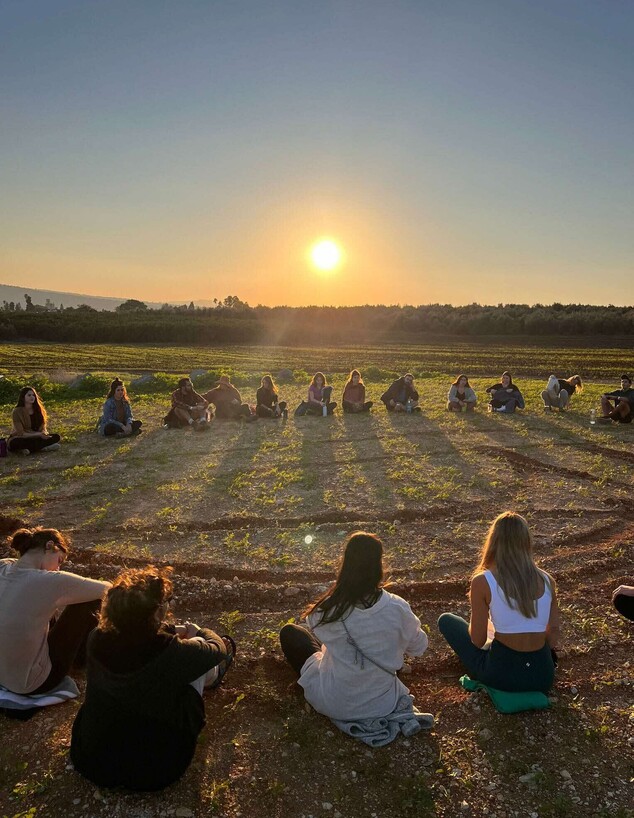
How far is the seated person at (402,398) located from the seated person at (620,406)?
16.5 ft

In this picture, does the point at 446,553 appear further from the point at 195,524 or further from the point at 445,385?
the point at 445,385

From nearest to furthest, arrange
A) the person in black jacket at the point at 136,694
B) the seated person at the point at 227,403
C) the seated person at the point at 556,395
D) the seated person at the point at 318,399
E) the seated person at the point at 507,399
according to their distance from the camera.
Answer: the person in black jacket at the point at 136,694
the seated person at the point at 227,403
the seated person at the point at 318,399
the seated person at the point at 507,399
the seated person at the point at 556,395

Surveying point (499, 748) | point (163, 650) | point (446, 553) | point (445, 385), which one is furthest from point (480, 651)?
point (445, 385)

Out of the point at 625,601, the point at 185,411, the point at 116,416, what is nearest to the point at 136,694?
the point at 625,601

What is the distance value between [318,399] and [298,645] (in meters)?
11.7

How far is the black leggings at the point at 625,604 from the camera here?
5254 mm

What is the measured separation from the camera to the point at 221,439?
1380 centimetres

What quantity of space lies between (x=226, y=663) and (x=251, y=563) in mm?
2571

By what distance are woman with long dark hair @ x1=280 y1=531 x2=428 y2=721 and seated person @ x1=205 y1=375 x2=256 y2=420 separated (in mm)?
11881

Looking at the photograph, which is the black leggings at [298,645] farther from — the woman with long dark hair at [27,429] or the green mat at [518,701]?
the woman with long dark hair at [27,429]

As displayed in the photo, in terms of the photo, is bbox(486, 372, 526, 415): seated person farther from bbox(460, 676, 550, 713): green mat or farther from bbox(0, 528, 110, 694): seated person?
bbox(0, 528, 110, 694): seated person

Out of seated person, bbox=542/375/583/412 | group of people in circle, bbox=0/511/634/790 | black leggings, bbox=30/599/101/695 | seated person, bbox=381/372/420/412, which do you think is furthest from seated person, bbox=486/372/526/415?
black leggings, bbox=30/599/101/695

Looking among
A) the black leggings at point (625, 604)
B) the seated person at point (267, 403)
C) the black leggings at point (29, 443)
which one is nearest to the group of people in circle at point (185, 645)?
the black leggings at point (625, 604)

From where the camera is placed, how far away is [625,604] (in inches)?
208
